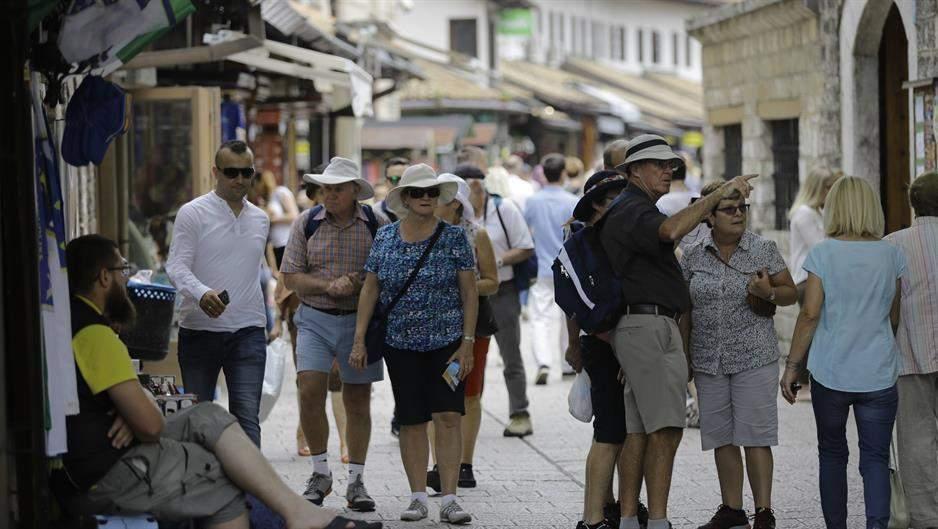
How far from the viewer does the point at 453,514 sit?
27.5 feet

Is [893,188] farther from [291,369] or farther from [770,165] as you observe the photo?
[291,369]

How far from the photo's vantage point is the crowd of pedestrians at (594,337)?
6621 mm

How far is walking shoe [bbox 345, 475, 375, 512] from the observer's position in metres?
8.77

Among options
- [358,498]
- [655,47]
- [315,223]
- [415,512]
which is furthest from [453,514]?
[655,47]

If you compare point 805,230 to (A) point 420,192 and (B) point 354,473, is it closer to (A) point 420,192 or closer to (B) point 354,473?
(A) point 420,192

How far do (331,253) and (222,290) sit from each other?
2.31 ft

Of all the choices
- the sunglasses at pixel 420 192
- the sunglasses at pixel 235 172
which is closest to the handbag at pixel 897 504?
the sunglasses at pixel 420 192

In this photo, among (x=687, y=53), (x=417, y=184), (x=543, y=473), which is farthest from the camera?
(x=687, y=53)

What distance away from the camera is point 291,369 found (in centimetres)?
1603

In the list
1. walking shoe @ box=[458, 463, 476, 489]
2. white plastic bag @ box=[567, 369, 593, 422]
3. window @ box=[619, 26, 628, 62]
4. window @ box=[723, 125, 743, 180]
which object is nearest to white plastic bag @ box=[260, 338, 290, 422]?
walking shoe @ box=[458, 463, 476, 489]

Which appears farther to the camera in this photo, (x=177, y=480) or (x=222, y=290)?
(x=222, y=290)

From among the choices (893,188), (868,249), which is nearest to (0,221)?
(868,249)

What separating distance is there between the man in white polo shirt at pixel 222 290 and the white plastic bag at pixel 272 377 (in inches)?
78.1

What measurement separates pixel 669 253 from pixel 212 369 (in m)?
2.48
